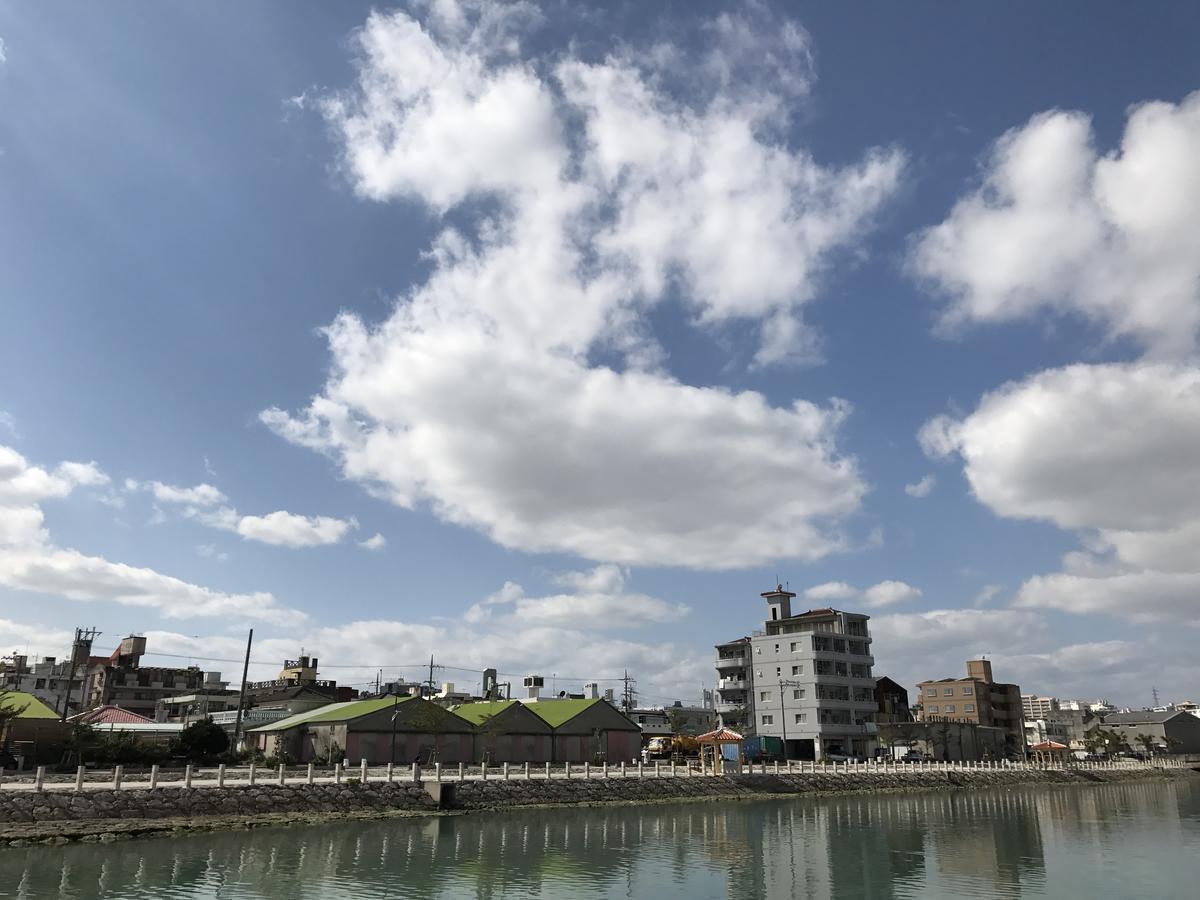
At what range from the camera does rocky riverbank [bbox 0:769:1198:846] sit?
127ft

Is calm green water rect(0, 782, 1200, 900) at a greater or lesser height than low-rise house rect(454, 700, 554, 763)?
lesser

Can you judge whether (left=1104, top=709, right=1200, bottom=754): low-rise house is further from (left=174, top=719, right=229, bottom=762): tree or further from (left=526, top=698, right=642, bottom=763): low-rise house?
(left=174, top=719, right=229, bottom=762): tree

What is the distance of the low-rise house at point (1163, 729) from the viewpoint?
154 metres

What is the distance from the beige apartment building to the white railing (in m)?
39.8

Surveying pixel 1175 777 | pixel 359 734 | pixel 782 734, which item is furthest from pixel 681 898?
pixel 1175 777

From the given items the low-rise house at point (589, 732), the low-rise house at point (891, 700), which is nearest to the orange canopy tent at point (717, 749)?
the low-rise house at point (589, 732)

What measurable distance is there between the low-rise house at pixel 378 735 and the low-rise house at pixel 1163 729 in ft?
438

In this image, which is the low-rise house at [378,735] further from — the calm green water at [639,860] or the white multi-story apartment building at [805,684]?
the white multi-story apartment building at [805,684]

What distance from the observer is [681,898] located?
30.8 metres

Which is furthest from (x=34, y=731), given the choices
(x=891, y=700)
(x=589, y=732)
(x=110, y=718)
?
(x=891, y=700)

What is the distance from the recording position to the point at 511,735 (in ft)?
244

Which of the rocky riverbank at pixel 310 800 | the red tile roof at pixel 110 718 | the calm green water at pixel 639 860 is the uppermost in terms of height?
the red tile roof at pixel 110 718

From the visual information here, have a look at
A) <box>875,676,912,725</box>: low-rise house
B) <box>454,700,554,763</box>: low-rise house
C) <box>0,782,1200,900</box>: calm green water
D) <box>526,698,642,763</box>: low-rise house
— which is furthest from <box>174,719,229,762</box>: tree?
<box>875,676,912,725</box>: low-rise house

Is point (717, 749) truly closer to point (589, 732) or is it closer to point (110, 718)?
point (589, 732)
